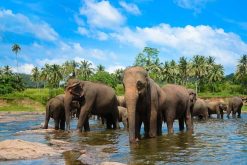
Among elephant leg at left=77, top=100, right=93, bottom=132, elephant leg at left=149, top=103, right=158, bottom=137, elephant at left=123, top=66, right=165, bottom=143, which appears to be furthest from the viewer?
elephant leg at left=77, top=100, right=93, bottom=132

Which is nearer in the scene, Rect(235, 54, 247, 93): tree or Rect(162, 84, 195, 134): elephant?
Rect(162, 84, 195, 134): elephant

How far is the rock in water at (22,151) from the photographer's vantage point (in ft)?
39.4

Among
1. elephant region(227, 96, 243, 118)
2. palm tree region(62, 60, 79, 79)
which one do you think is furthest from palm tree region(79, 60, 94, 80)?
elephant region(227, 96, 243, 118)

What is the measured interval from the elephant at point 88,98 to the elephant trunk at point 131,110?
7.87 meters

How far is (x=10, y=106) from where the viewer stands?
86625mm

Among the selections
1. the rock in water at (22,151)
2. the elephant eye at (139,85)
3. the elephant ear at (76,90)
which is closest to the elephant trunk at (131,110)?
the elephant eye at (139,85)

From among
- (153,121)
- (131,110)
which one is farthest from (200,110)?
(131,110)

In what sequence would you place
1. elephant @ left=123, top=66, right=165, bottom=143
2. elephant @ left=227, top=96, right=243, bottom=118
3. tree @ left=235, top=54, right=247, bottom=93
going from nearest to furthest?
elephant @ left=123, top=66, right=165, bottom=143 → elephant @ left=227, top=96, right=243, bottom=118 → tree @ left=235, top=54, right=247, bottom=93

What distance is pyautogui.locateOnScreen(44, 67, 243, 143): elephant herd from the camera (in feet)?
48.8

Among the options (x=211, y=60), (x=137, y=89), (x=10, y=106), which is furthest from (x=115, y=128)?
(x=211, y=60)

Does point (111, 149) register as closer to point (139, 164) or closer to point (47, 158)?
point (47, 158)

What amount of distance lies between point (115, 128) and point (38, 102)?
68.6m

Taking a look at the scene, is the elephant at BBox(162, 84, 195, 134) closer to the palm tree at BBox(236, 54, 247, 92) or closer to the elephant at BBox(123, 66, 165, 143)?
the elephant at BBox(123, 66, 165, 143)

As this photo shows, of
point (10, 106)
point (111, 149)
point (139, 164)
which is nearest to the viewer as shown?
point (139, 164)
